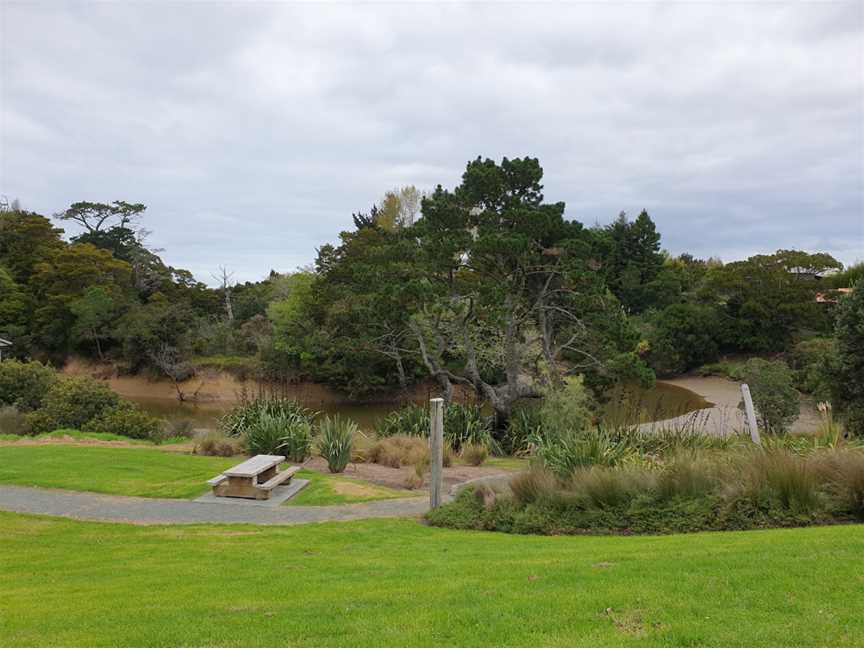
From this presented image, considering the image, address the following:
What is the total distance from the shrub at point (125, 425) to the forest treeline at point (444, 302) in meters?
7.29

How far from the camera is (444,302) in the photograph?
1838 cm

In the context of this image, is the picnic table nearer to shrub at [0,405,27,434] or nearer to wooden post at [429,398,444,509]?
wooden post at [429,398,444,509]

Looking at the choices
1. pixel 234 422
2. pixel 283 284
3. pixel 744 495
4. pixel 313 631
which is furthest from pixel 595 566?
pixel 283 284

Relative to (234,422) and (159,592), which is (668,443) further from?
(234,422)

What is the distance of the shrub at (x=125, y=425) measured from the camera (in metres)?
18.9

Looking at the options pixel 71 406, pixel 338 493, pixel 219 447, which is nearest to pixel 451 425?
pixel 219 447

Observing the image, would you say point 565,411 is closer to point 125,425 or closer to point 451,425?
point 451,425

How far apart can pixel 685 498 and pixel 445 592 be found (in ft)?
14.8

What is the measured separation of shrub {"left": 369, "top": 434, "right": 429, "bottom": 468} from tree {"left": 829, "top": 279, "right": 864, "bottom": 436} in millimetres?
10863

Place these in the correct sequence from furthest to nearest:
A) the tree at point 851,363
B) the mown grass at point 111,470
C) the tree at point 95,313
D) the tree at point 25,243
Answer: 1. the tree at point 25,243
2. the tree at point 95,313
3. the tree at point 851,363
4. the mown grass at point 111,470

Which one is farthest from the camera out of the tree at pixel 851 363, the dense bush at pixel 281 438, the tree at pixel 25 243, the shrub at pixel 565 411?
the tree at pixel 25 243

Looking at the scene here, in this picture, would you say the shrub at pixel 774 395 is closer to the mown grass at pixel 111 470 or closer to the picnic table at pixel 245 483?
the picnic table at pixel 245 483

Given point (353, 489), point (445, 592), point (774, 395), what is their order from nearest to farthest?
point (445, 592)
point (353, 489)
point (774, 395)

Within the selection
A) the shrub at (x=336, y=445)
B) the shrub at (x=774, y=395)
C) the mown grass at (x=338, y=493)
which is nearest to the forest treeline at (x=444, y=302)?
the shrub at (x=774, y=395)
